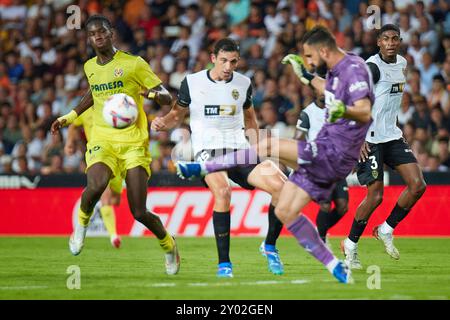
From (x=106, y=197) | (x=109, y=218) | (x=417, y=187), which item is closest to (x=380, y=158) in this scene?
(x=417, y=187)

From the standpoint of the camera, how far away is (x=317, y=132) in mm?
13664

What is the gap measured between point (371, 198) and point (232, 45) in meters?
3.04

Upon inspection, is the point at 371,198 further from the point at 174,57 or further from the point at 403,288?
the point at 174,57

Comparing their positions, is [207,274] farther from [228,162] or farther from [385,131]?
[385,131]

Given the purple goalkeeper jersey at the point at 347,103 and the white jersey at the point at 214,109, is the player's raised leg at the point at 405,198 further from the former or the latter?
the purple goalkeeper jersey at the point at 347,103

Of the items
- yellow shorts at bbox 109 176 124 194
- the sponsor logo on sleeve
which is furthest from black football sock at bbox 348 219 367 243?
yellow shorts at bbox 109 176 124 194

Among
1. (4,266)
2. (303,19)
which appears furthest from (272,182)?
(303,19)

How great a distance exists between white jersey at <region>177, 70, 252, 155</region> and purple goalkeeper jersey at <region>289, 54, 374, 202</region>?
184 centimetres

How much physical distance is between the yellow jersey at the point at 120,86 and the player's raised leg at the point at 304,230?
105 inches

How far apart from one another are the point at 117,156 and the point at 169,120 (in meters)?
0.76

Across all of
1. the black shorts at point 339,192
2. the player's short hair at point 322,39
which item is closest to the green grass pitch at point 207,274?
the black shorts at point 339,192

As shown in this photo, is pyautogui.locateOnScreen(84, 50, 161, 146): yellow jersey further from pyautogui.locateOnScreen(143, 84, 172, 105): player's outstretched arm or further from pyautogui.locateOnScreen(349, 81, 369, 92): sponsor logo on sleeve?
pyautogui.locateOnScreen(349, 81, 369, 92): sponsor logo on sleeve

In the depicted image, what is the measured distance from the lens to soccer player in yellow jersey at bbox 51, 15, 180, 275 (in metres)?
11.1

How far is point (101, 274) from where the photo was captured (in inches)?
438
